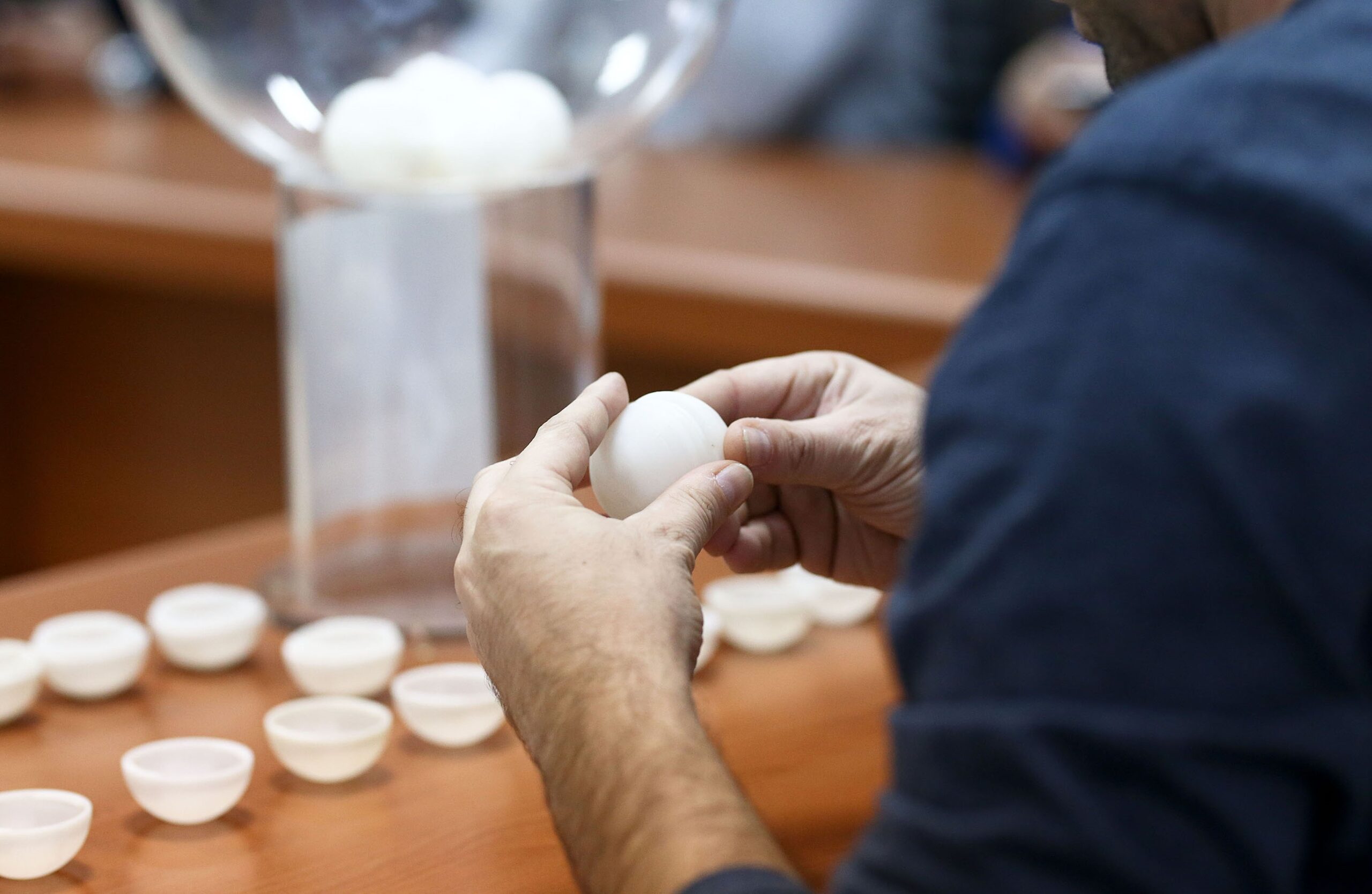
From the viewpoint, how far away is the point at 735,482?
0.71 metres

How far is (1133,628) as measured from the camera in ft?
1.57

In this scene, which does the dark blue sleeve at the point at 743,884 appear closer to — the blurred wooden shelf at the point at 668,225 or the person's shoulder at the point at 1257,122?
the person's shoulder at the point at 1257,122

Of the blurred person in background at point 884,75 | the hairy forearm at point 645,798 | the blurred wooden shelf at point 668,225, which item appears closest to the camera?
the hairy forearm at point 645,798

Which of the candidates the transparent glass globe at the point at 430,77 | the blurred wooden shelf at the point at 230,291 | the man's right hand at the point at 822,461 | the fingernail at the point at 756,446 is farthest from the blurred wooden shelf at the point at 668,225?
the fingernail at the point at 756,446

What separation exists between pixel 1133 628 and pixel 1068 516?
0.04m

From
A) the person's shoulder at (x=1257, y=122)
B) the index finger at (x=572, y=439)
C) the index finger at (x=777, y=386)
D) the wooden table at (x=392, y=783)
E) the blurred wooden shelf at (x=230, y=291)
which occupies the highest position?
the person's shoulder at (x=1257, y=122)

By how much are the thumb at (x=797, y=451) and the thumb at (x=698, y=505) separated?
0.03 metres

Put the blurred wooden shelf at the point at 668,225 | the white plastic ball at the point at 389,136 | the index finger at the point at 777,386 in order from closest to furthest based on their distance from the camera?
the index finger at the point at 777,386, the white plastic ball at the point at 389,136, the blurred wooden shelf at the point at 668,225

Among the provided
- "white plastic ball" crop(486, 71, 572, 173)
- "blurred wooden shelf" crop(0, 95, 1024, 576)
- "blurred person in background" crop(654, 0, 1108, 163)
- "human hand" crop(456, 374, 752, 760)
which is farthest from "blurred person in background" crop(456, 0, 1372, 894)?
"blurred person in background" crop(654, 0, 1108, 163)

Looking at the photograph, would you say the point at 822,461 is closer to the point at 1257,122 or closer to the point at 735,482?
the point at 735,482

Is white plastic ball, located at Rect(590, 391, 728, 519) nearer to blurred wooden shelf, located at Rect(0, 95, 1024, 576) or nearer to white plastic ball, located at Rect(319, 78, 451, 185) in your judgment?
white plastic ball, located at Rect(319, 78, 451, 185)

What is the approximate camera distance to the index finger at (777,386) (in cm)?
84

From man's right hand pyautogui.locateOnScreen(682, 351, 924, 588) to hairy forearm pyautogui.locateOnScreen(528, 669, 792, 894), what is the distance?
18 centimetres

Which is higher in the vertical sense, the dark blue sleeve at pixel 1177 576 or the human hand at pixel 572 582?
the dark blue sleeve at pixel 1177 576
